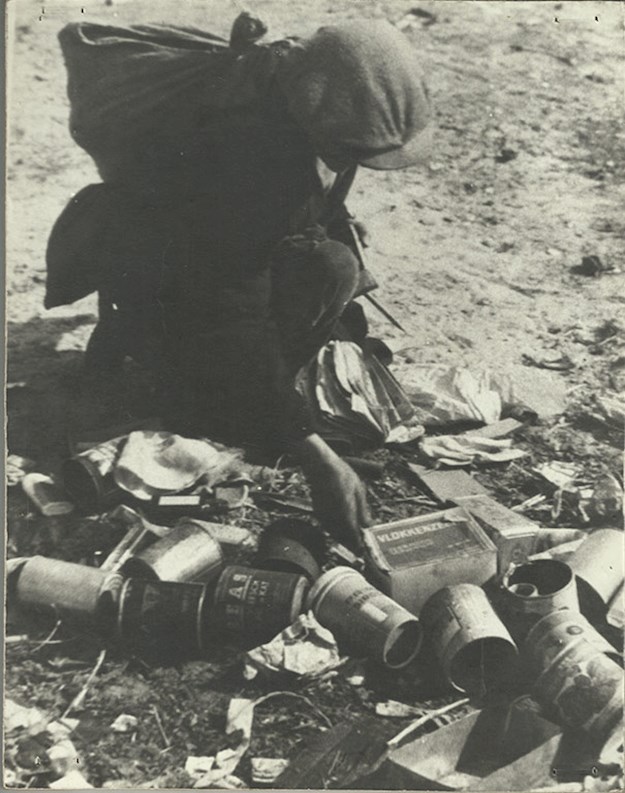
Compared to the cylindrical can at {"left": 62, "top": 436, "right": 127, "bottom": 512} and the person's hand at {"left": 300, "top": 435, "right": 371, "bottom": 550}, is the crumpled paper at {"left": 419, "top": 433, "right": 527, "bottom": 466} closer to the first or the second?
the person's hand at {"left": 300, "top": 435, "right": 371, "bottom": 550}

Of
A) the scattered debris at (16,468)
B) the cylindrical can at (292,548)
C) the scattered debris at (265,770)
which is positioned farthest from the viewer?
the scattered debris at (16,468)

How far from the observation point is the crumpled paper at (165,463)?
13.1 feet

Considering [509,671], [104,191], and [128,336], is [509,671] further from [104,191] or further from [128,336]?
[104,191]

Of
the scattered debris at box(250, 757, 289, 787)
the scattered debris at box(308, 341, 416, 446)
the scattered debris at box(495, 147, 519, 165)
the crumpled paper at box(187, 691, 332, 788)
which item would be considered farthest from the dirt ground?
the scattered debris at box(250, 757, 289, 787)

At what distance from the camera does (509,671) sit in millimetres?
3822

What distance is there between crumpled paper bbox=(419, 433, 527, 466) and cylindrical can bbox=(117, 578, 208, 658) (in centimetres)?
101

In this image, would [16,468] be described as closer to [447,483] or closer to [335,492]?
[335,492]

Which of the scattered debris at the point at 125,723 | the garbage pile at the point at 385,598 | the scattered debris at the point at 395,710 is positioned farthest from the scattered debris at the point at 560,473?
the scattered debris at the point at 125,723

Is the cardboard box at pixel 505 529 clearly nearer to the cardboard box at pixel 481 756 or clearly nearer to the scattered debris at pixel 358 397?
the scattered debris at pixel 358 397

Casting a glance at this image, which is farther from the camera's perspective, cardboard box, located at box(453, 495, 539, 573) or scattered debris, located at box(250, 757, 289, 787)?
cardboard box, located at box(453, 495, 539, 573)

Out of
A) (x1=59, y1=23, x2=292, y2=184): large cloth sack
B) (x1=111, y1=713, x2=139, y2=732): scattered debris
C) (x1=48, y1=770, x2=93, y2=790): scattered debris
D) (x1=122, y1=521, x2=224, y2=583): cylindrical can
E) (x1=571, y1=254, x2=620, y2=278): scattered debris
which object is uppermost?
(x1=59, y1=23, x2=292, y2=184): large cloth sack

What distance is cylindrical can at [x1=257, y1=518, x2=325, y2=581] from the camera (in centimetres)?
392

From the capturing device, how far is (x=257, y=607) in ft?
12.5

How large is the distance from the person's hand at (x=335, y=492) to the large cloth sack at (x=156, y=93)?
3.68 ft
